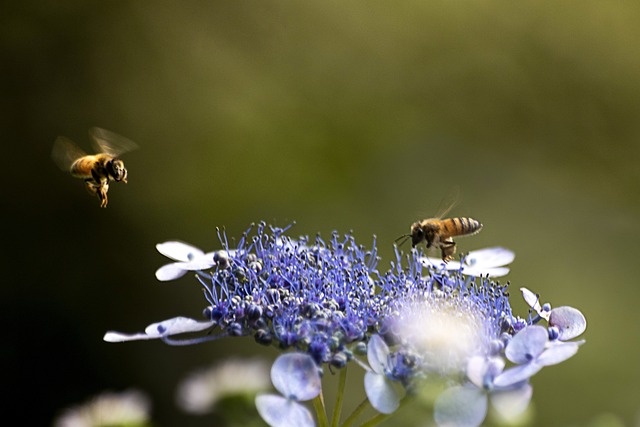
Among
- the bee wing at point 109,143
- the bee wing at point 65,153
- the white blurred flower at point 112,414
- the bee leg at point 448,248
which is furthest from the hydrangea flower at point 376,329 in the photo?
the bee wing at point 65,153

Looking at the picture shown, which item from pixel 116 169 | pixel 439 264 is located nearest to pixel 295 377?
pixel 439 264

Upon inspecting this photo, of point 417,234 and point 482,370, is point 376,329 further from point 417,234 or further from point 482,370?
point 417,234

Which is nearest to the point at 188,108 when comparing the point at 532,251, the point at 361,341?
the point at 532,251

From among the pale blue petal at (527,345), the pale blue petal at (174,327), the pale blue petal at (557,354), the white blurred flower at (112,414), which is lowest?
the pale blue petal at (557,354)

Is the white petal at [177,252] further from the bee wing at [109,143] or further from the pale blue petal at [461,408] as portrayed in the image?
the bee wing at [109,143]

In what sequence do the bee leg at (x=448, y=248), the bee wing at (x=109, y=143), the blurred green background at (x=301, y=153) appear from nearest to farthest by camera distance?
the bee leg at (x=448, y=248), the bee wing at (x=109, y=143), the blurred green background at (x=301, y=153)

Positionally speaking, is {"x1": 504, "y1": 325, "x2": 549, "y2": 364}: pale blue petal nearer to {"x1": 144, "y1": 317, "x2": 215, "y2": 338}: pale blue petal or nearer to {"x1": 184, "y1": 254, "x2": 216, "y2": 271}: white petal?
{"x1": 144, "y1": 317, "x2": 215, "y2": 338}: pale blue petal

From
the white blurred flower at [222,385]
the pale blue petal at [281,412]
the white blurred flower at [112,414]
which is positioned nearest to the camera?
the pale blue petal at [281,412]

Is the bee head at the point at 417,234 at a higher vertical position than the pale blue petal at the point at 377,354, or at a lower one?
higher
